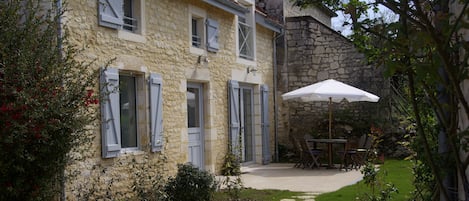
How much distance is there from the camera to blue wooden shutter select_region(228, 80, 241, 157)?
32.9 ft

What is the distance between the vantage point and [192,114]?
363 inches

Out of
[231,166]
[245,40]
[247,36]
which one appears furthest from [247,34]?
[231,166]

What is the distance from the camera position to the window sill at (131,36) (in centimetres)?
702

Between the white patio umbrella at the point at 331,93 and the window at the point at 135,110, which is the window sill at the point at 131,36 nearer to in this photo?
the window at the point at 135,110

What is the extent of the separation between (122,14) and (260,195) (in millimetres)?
3323

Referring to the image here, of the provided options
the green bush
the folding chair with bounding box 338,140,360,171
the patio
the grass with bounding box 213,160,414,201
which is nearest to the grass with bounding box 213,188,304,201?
the grass with bounding box 213,160,414,201

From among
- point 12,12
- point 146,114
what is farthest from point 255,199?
point 12,12

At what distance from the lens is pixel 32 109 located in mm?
4648

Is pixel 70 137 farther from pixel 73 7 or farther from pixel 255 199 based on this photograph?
pixel 255 199

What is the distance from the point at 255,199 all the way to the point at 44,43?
3491mm

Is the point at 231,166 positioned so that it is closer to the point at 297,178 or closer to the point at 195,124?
the point at 195,124

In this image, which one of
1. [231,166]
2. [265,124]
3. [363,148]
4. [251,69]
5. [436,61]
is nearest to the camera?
[436,61]

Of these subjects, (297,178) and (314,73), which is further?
(314,73)

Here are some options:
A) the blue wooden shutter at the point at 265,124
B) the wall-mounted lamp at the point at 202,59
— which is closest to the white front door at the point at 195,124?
the wall-mounted lamp at the point at 202,59
